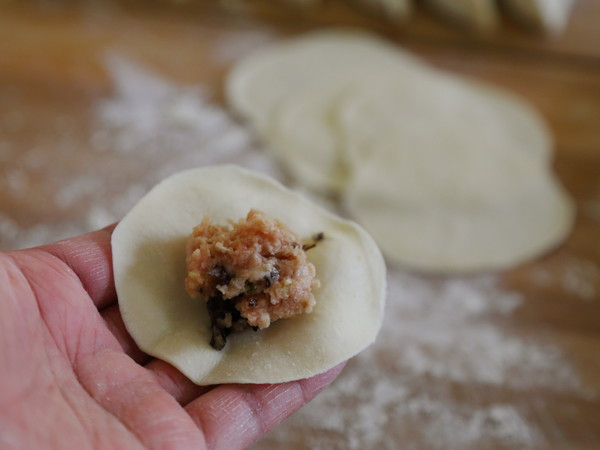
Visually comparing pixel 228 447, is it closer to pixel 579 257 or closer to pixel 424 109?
pixel 579 257

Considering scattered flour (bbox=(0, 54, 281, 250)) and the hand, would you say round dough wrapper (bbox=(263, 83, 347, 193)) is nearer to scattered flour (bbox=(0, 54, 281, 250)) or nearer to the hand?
scattered flour (bbox=(0, 54, 281, 250))

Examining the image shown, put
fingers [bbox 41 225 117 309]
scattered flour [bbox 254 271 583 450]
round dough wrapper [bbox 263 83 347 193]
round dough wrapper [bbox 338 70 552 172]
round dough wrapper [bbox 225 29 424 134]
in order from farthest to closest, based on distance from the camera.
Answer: round dough wrapper [bbox 225 29 424 134] → round dough wrapper [bbox 338 70 552 172] → round dough wrapper [bbox 263 83 347 193] → scattered flour [bbox 254 271 583 450] → fingers [bbox 41 225 117 309]

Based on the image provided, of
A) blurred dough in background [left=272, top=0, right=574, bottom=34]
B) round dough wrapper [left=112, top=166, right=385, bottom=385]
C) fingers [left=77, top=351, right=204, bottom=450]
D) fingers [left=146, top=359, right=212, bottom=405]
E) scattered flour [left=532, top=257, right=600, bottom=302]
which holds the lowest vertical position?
scattered flour [left=532, top=257, right=600, bottom=302]

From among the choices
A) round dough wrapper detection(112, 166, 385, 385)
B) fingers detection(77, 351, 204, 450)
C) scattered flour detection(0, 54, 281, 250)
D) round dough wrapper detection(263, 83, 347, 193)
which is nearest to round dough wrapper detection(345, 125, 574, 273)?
round dough wrapper detection(263, 83, 347, 193)

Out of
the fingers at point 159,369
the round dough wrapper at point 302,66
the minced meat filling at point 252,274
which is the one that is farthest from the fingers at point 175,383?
the round dough wrapper at point 302,66

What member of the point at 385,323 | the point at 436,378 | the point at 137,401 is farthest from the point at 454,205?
the point at 137,401
